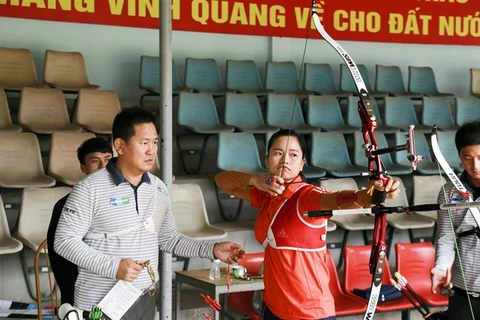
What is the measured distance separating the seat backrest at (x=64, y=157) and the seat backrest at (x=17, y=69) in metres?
1.07

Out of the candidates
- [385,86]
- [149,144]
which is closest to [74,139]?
[149,144]

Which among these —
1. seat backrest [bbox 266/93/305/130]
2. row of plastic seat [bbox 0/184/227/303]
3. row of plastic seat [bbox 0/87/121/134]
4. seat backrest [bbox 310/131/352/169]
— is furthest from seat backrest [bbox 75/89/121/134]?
seat backrest [bbox 310/131/352/169]

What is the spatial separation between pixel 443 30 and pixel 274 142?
6.24 metres

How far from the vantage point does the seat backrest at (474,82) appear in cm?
830

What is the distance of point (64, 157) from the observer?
558 cm

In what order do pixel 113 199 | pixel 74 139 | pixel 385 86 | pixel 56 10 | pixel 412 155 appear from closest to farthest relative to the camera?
1. pixel 412 155
2. pixel 113 199
3. pixel 74 139
4. pixel 56 10
5. pixel 385 86

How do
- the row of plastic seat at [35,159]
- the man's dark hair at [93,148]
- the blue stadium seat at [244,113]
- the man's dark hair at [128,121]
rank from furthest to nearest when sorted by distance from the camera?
the blue stadium seat at [244,113]
the row of plastic seat at [35,159]
the man's dark hair at [93,148]
the man's dark hair at [128,121]

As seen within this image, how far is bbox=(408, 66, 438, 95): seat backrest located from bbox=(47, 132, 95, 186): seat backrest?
4.12m

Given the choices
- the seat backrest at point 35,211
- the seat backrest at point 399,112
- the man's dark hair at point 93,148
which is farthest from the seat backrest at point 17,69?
the seat backrest at point 399,112

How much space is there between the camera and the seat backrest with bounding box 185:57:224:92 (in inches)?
289

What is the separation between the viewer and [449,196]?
297 centimetres

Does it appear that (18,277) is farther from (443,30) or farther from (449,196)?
(443,30)

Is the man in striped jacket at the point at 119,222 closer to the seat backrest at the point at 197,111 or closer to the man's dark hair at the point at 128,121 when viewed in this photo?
the man's dark hair at the point at 128,121

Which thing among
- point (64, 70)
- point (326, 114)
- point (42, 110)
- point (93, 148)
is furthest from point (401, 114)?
point (93, 148)
